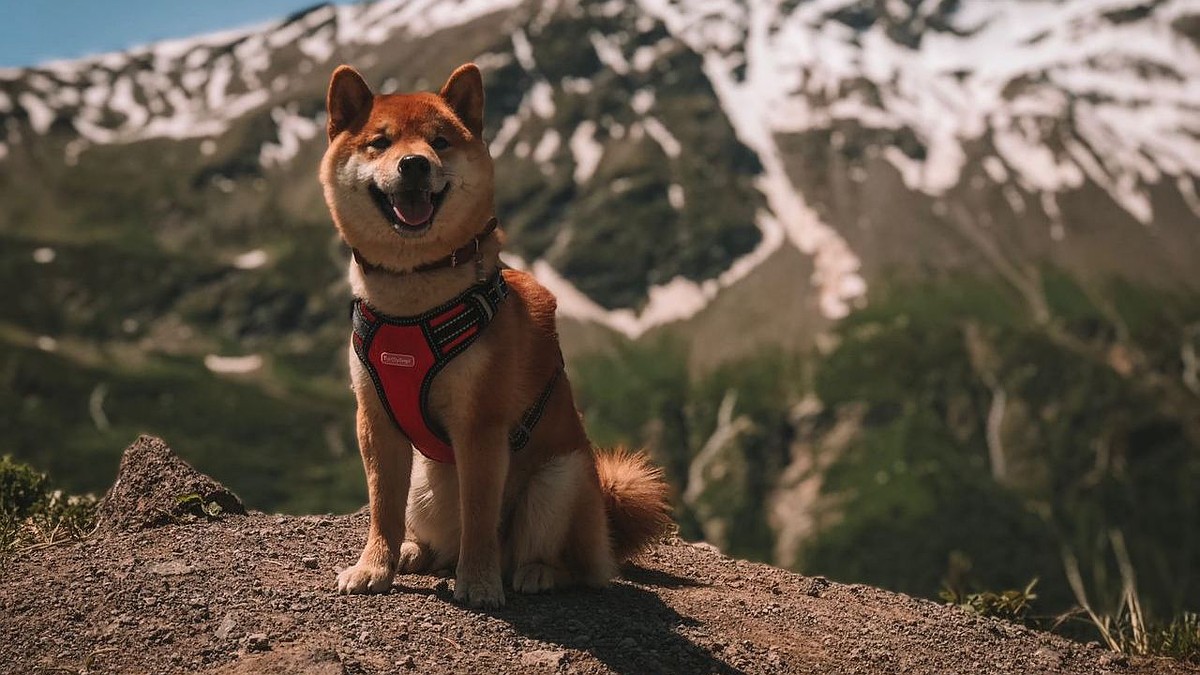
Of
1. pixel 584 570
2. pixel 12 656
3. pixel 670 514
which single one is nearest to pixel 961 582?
pixel 670 514

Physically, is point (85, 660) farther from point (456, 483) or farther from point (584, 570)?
point (584, 570)

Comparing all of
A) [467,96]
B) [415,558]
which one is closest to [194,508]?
[415,558]

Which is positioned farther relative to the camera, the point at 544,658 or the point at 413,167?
the point at 413,167

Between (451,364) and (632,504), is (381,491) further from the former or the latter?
(632,504)

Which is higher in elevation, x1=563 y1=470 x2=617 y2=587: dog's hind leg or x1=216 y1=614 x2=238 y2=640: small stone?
x1=216 y1=614 x2=238 y2=640: small stone

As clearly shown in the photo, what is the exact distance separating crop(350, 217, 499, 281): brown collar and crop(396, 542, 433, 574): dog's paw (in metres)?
3.06

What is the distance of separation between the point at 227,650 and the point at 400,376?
264cm

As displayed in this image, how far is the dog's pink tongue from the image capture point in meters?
9.64

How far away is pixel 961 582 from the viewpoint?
55.9ft

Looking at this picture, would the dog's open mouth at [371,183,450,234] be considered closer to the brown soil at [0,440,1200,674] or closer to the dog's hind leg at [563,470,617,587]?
the dog's hind leg at [563,470,617,587]

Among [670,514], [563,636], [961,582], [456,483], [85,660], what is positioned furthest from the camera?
[961,582]

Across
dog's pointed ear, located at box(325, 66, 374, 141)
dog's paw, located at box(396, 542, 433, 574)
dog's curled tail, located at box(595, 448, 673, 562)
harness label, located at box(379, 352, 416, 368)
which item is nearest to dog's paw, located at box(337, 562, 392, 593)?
dog's paw, located at box(396, 542, 433, 574)

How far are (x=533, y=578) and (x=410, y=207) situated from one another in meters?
3.80

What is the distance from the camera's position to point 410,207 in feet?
31.8
